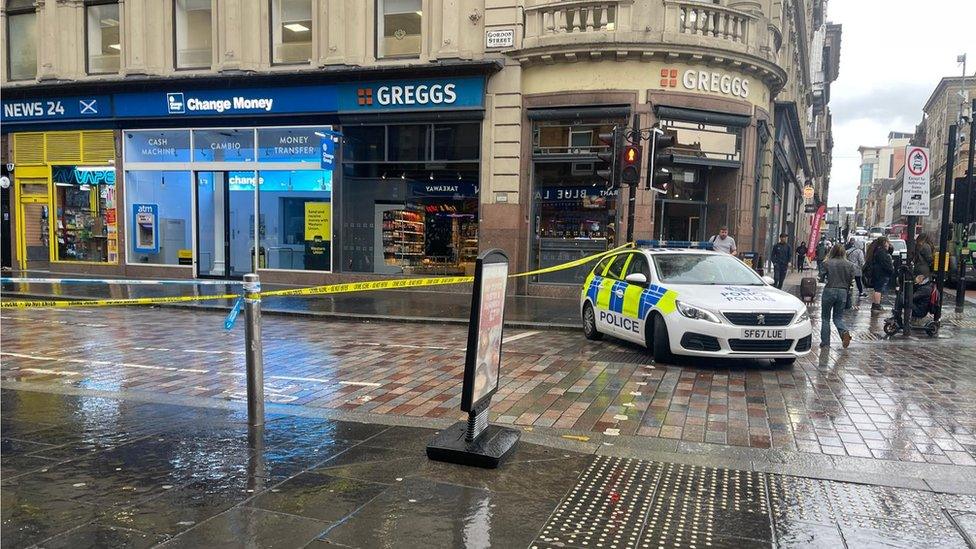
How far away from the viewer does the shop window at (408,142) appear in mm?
17219

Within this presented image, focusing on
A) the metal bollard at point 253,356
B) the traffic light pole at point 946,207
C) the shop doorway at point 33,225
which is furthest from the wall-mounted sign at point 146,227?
the traffic light pole at point 946,207

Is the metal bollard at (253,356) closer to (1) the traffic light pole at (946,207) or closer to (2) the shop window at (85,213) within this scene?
(1) the traffic light pole at (946,207)

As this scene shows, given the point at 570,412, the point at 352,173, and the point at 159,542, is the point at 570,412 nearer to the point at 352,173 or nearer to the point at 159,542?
the point at 159,542

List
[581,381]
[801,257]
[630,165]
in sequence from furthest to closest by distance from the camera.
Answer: [801,257] → [630,165] → [581,381]

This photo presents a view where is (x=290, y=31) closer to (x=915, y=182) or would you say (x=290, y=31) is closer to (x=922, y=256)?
(x=915, y=182)

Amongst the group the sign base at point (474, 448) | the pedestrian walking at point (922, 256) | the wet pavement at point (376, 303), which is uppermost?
the pedestrian walking at point (922, 256)

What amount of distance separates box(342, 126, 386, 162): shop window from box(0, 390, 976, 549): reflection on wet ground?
1324 centimetres

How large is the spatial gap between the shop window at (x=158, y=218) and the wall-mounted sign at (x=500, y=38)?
32.4 ft

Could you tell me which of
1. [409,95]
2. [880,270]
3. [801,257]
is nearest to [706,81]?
[880,270]

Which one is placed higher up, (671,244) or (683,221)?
(683,221)

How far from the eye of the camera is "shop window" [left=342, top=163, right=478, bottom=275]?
17.4m

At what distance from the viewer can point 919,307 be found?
37.2 feet

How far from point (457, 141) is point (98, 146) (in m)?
11.3

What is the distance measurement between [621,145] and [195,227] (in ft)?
44.2
